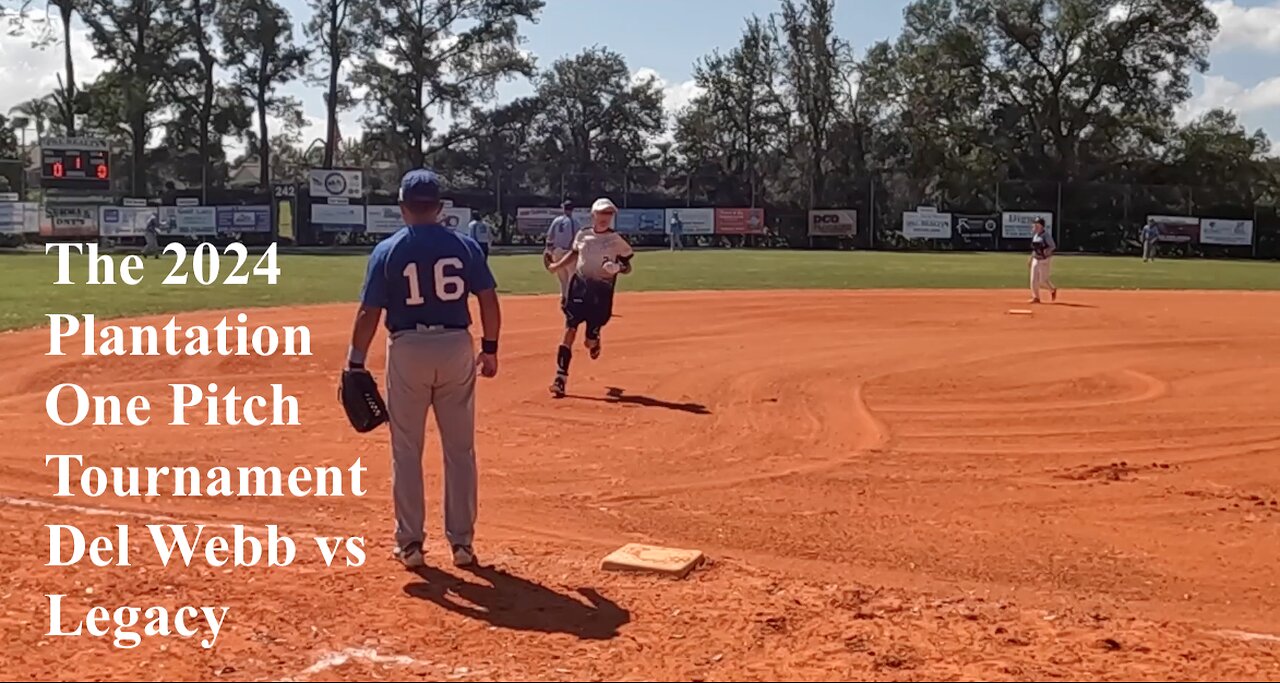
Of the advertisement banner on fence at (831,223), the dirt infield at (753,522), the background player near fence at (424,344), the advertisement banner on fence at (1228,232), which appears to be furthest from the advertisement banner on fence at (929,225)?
the background player near fence at (424,344)

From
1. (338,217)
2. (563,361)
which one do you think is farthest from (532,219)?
(563,361)

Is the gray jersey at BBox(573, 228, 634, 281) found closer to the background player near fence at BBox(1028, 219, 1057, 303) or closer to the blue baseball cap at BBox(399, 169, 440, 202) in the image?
the blue baseball cap at BBox(399, 169, 440, 202)

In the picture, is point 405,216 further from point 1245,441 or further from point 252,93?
point 252,93

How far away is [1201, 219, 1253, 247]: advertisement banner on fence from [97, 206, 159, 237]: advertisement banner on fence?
4600 centimetres

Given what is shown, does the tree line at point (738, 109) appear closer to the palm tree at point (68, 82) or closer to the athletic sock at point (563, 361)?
the palm tree at point (68, 82)

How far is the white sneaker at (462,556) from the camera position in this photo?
6.44 metres

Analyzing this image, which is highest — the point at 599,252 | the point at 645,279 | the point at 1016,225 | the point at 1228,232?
the point at 1016,225

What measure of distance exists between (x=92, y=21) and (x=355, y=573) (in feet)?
234

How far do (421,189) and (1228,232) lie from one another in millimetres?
58361

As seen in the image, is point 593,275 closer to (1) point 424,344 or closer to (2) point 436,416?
(2) point 436,416

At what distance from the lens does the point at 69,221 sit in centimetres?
5281

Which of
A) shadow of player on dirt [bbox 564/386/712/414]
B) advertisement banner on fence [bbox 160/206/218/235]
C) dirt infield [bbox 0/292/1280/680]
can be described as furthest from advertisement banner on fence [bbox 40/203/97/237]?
shadow of player on dirt [bbox 564/386/712/414]

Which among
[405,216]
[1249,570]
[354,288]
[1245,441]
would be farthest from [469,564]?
[354,288]

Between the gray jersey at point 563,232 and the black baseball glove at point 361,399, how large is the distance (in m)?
10.6
